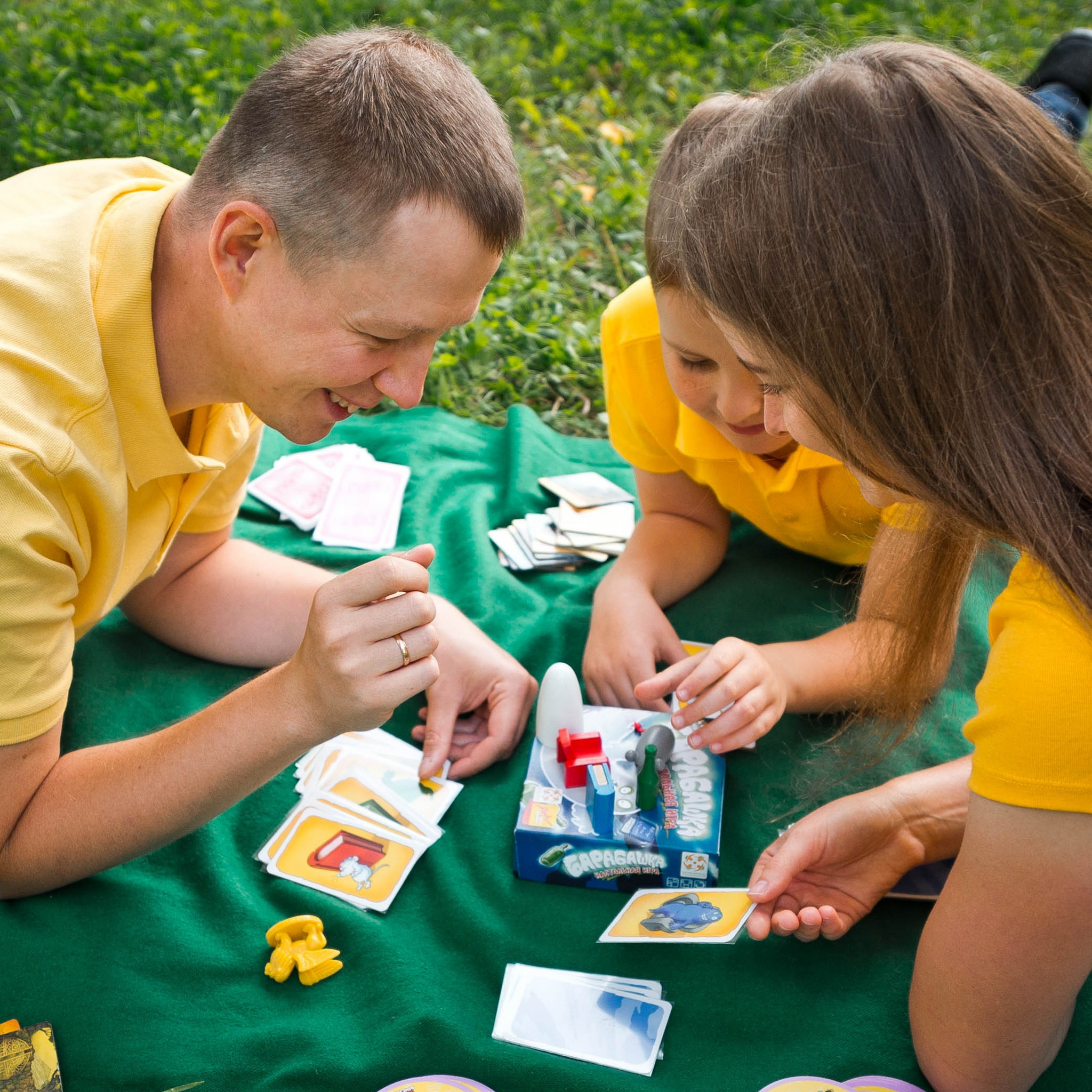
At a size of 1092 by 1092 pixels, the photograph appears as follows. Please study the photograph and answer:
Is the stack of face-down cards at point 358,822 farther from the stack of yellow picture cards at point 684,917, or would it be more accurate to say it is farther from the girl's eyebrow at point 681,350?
the girl's eyebrow at point 681,350

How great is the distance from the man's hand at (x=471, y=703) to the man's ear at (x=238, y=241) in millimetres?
878

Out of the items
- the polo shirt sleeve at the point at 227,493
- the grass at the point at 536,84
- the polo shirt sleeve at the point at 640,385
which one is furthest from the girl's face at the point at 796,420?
the grass at the point at 536,84

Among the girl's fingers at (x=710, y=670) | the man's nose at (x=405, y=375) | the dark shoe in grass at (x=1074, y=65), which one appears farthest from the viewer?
the dark shoe in grass at (x=1074, y=65)

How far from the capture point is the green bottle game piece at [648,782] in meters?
2.04

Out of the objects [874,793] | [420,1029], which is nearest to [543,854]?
[420,1029]

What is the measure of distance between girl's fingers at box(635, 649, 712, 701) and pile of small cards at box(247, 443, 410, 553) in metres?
1.12

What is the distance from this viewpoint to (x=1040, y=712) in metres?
1.51

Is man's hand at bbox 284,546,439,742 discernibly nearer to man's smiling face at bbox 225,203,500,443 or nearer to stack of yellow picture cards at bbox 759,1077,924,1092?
man's smiling face at bbox 225,203,500,443

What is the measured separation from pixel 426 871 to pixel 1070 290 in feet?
5.39

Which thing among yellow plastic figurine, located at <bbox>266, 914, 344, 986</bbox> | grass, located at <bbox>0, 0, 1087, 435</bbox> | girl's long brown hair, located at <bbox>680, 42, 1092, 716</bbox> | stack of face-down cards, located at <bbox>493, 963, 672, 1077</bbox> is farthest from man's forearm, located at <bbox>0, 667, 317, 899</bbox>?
grass, located at <bbox>0, 0, 1087, 435</bbox>

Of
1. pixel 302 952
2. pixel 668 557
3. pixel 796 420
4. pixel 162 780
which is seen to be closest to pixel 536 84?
pixel 668 557

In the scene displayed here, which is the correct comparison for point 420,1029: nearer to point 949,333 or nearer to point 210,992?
point 210,992

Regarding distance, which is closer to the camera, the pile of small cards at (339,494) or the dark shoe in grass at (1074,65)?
the pile of small cards at (339,494)

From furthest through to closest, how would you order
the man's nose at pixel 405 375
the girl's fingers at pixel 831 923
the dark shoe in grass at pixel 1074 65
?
the dark shoe in grass at pixel 1074 65, the man's nose at pixel 405 375, the girl's fingers at pixel 831 923
